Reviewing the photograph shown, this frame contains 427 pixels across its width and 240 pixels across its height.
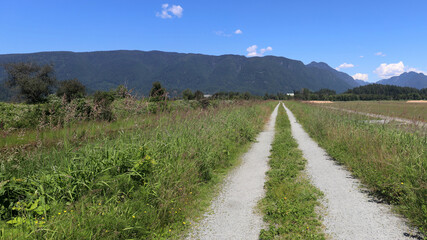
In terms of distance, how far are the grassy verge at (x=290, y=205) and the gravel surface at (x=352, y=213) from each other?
0.23 m

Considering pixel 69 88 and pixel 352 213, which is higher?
pixel 69 88

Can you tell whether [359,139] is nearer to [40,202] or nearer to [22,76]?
[40,202]

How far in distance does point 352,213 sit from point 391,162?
232 centimetres

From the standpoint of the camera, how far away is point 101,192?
3.44 m

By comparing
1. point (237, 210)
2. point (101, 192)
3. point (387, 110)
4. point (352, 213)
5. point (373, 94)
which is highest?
point (373, 94)

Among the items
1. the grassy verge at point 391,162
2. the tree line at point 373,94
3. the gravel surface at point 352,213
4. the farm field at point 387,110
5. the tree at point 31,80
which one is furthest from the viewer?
the tree line at point 373,94

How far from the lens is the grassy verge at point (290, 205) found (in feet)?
10.7

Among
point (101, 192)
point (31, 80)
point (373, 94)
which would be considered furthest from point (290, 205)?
point (373, 94)

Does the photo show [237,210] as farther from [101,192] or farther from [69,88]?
[69,88]

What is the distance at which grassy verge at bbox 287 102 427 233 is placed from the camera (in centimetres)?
370

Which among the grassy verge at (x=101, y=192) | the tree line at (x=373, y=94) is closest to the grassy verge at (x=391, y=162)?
the grassy verge at (x=101, y=192)

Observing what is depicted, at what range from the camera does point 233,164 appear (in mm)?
7266

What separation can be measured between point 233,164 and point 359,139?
14.9 feet

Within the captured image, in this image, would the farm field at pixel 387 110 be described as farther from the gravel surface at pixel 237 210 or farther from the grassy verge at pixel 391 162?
the gravel surface at pixel 237 210
